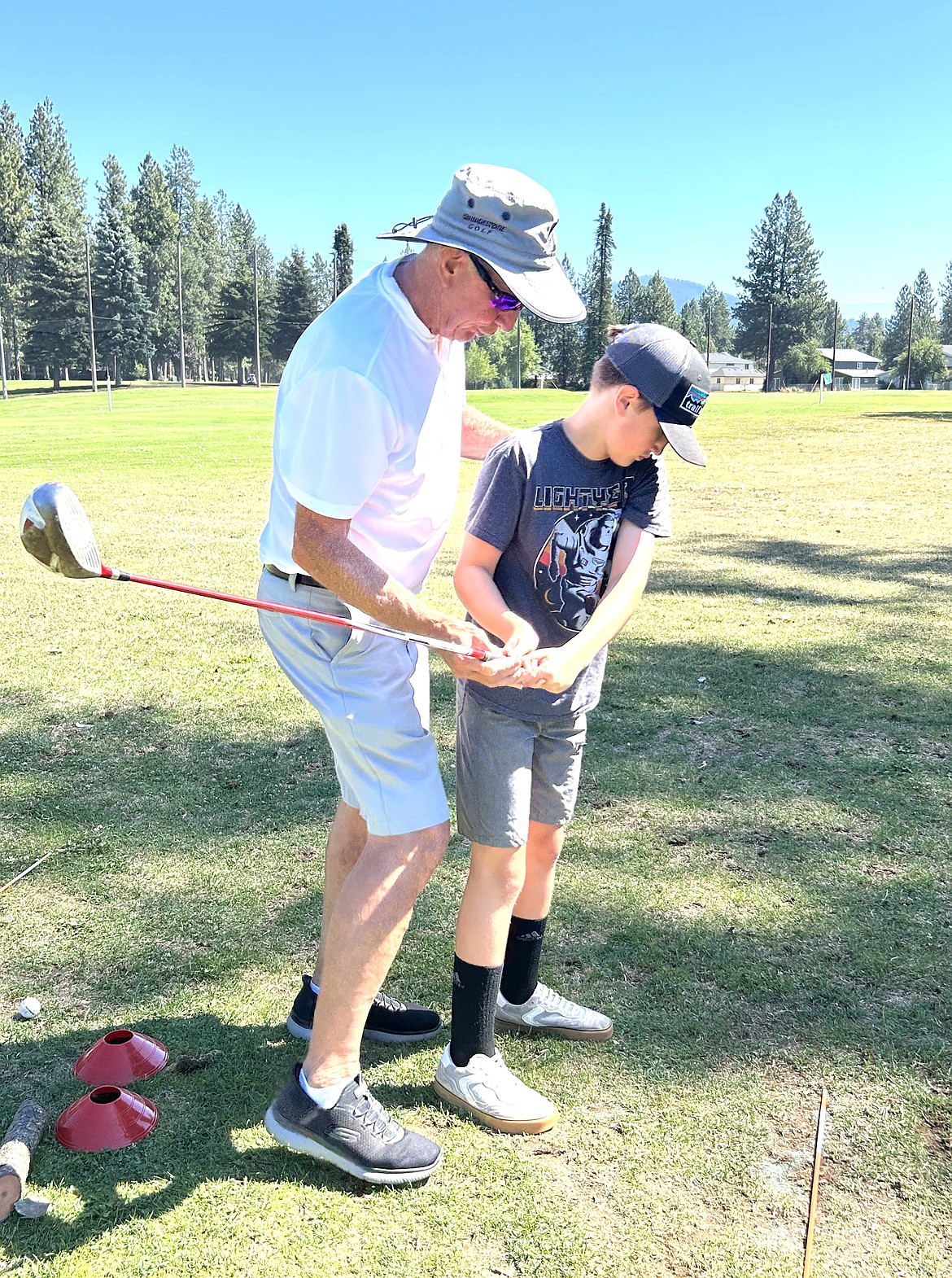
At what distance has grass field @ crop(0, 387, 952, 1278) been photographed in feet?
7.28

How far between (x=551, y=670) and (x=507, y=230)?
890mm

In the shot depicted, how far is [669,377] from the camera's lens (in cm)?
242

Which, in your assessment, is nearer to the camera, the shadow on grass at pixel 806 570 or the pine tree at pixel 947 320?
the shadow on grass at pixel 806 570

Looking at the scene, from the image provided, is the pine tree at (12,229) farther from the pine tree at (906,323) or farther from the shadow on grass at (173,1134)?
the shadow on grass at (173,1134)

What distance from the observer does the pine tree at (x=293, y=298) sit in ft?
247

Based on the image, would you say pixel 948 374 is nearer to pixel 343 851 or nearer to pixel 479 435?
pixel 479 435

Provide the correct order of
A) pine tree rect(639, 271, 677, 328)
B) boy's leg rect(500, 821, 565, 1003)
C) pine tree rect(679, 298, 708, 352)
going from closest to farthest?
boy's leg rect(500, 821, 565, 1003) < pine tree rect(639, 271, 677, 328) < pine tree rect(679, 298, 708, 352)

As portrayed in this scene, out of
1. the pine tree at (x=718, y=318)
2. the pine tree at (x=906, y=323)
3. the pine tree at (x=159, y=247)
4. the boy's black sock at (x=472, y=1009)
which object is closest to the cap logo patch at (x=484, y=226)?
the boy's black sock at (x=472, y=1009)

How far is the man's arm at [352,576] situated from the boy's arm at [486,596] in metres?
0.26

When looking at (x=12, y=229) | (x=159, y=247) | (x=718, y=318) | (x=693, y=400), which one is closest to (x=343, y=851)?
(x=693, y=400)

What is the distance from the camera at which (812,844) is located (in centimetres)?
384

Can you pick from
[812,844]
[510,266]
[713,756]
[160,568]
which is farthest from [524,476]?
[160,568]

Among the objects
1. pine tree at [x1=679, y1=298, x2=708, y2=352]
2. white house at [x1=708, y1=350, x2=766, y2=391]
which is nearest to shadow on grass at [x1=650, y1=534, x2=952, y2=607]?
pine tree at [x1=679, y1=298, x2=708, y2=352]

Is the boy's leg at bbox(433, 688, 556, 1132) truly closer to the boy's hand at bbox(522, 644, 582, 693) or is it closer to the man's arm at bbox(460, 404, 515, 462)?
the boy's hand at bbox(522, 644, 582, 693)
